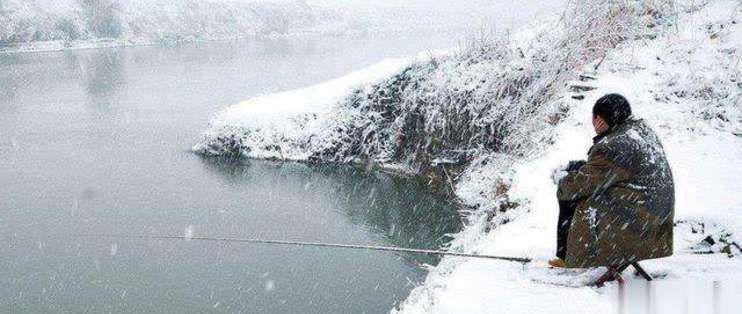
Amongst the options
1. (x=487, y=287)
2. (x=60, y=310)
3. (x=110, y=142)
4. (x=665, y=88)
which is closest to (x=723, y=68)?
(x=665, y=88)

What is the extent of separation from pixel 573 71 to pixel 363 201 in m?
9.22

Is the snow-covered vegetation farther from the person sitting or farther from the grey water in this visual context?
the grey water

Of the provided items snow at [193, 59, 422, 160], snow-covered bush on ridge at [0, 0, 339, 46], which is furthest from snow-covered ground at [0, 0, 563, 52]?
snow at [193, 59, 422, 160]

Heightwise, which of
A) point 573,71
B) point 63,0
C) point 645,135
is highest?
point 63,0

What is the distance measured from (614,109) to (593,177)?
1.69 ft

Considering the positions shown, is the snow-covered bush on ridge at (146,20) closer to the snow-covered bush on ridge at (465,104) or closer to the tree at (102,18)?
the tree at (102,18)

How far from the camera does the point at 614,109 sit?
12.1 ft

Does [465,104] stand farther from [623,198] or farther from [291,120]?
[623,198]

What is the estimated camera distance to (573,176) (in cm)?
380

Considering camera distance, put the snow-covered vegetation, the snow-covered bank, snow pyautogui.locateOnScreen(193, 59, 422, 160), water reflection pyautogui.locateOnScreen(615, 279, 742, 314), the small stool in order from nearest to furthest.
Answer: water reflection pyautogui.locateOnScreen(615, 279, 742, 314)
the small stool
the snow-covered vegetation
snow pyautogui.locateOnScreen(193, 59, 422, 160)
the snow-covered bank

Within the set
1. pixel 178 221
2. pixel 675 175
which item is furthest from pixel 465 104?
pixel 675 175

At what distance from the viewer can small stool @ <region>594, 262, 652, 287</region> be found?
3.91 meters

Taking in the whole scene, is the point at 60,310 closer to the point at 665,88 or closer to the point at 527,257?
the point at 527,257

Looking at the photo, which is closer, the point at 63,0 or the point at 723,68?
the point at 723,68
